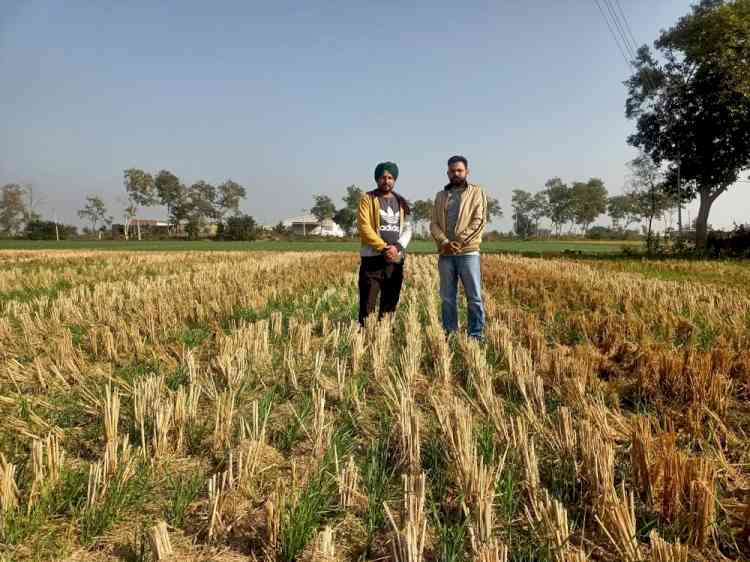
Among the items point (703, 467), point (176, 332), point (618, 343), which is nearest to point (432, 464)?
point (703, 467)

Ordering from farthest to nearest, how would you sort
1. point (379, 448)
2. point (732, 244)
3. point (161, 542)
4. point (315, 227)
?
point (315, 227) → point (732, 244) → point (379, 448) → point (161, 542)

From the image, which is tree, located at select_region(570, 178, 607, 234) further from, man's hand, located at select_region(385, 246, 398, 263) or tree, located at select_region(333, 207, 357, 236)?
man's hand, located at select_region(385, 246, 398, 263)

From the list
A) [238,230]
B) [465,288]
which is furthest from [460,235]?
[238,230]

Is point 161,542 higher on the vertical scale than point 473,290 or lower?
lower

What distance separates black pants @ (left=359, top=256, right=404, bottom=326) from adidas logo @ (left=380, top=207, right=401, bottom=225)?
0.43 metres

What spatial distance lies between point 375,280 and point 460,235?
3.68 feet

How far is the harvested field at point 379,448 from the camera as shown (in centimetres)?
169

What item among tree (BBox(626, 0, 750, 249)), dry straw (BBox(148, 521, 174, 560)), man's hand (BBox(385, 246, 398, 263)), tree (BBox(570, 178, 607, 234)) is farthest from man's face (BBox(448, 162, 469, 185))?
tree (BBox(570, 178, 607, 234))

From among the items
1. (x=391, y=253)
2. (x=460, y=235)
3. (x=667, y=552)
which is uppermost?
(x=460, y=235)

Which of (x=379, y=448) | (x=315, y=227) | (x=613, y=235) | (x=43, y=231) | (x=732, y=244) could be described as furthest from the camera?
(x=315, y=227)

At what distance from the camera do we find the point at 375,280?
5.05 m

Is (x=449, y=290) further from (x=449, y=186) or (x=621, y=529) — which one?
(x=621, y=529)

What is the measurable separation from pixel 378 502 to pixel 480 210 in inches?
140

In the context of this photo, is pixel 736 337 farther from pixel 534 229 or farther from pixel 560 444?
pixel 534 229
